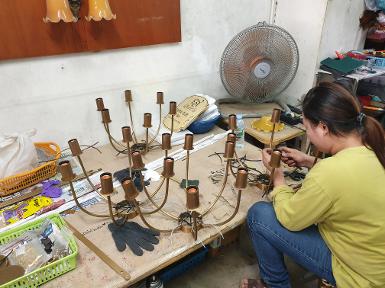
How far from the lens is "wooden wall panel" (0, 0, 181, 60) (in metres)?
1.37

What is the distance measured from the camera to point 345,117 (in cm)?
98

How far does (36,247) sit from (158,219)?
43cm

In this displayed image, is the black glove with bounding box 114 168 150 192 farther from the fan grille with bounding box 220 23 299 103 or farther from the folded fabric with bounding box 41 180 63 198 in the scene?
the fan grille with bounding box 220 23 299 103

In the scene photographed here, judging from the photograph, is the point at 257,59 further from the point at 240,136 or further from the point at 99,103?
the point at 99,103

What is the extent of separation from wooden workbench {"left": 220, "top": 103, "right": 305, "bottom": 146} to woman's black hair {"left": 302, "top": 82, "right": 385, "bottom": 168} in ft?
2.57

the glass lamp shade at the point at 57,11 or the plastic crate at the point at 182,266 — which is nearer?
the glass lamp shade at the point at 57,11

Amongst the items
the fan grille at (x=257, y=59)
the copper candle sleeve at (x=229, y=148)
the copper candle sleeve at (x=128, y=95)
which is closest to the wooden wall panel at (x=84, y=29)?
the copper candle sleeve at (x=128, y=95)

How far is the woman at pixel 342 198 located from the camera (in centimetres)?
94

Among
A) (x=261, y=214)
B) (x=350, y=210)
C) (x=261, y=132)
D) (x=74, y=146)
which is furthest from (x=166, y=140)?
(x=261, y=132)

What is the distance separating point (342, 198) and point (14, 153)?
129cm

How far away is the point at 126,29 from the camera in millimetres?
1654

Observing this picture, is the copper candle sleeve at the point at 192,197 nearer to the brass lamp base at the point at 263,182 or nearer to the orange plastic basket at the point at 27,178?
→ the brass lamp base at the point at 263,182

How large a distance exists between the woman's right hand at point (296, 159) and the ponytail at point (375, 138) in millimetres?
422

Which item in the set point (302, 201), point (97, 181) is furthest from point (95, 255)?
point (302, 201)
